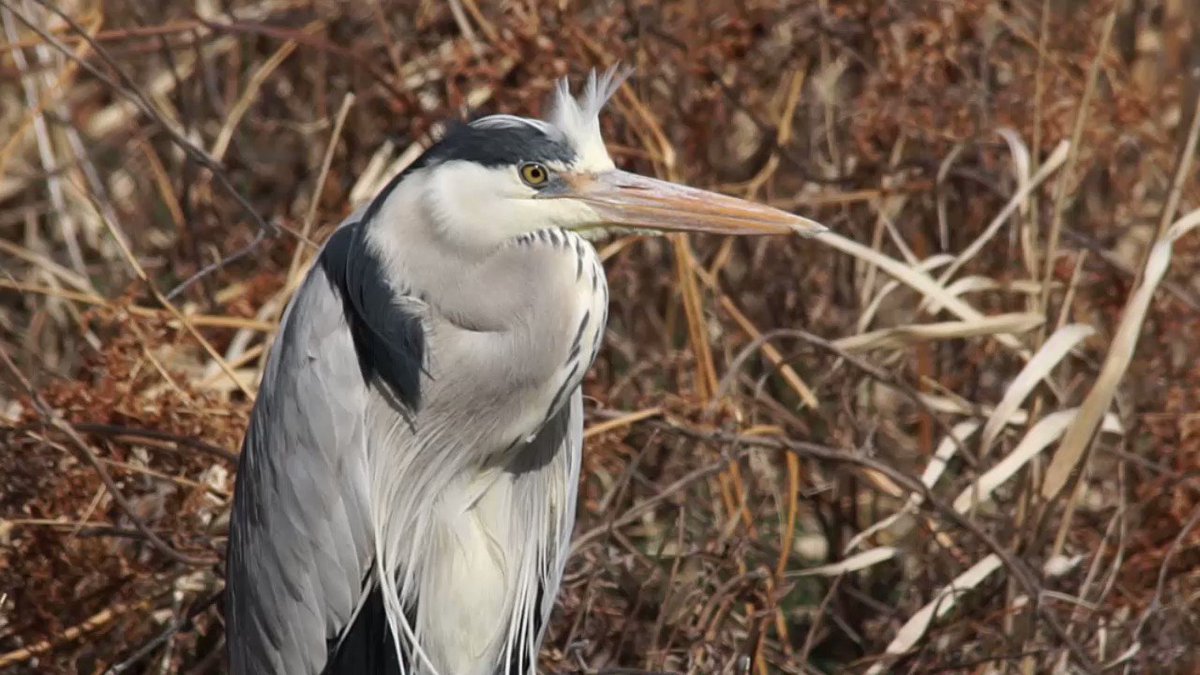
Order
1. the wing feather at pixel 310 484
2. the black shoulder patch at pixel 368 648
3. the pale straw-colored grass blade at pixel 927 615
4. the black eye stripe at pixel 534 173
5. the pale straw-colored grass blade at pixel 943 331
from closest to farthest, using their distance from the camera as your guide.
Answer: the black eye stripe at pixel 534 173 → the wing feather at pixel 310 484 → the black shoulder patch at pixel 368 648 → the pale straw-colored grass blade at pixel 927 615 → the pale straw-colored grass blade at pixel 943 331

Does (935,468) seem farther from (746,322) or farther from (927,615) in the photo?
(746,322)

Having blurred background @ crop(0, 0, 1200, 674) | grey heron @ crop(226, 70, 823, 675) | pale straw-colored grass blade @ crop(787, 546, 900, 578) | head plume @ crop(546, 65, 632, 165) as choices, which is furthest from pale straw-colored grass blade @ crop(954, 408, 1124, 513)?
head plume @ crop(546, 65, 632, 165)

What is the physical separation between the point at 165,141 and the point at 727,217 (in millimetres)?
1867

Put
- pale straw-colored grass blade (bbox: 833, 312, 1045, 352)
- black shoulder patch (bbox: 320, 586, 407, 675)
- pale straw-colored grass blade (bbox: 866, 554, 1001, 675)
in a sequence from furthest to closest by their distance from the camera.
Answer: pale straw-colored grass blade (bbox: 833, 312, 1045, 352)
pale straw-colored grass blade (bbox: 866, 554, 1001, 675)
black shoulder patch (bbox: 320, 586, 407, 675)

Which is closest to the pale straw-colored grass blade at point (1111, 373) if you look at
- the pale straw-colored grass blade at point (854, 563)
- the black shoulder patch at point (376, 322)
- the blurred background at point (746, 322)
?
the blurred background at point (746, 322)

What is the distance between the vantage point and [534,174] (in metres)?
1.92

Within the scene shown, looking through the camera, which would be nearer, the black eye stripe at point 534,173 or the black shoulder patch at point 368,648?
the black eye stripe at point 534,173

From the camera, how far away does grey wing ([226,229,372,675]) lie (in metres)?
2.03

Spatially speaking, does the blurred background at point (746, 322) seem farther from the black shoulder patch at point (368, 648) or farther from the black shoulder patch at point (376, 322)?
the black shoulder patch at point (376, 322)

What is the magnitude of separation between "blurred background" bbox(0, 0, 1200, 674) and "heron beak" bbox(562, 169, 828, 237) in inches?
20.6

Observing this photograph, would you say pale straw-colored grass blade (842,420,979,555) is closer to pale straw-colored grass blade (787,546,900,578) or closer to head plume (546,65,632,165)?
pale straw-colored grass blade (787,546,900,578)

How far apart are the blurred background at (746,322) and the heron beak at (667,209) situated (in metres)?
0.52

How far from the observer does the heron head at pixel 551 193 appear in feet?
6.27

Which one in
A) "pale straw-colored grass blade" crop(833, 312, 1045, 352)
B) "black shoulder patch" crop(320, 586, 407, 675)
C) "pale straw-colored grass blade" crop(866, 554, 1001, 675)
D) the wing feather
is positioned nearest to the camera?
the wing feather
